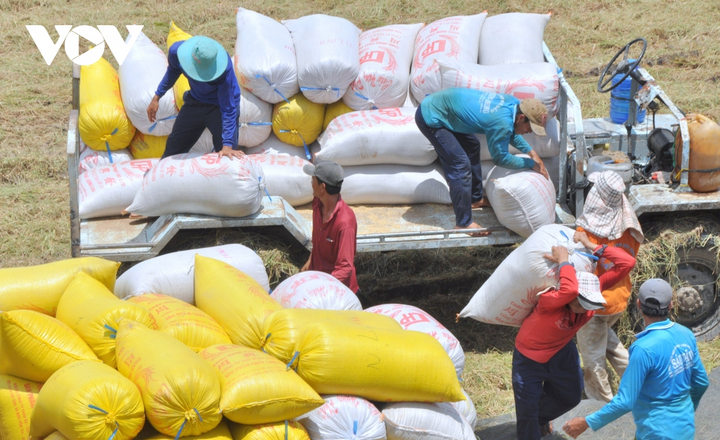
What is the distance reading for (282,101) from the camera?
6.02 metres

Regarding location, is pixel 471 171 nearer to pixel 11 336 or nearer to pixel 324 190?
pixel 324 190

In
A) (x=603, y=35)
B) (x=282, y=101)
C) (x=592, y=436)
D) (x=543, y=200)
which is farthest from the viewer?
(x=603, y=35)

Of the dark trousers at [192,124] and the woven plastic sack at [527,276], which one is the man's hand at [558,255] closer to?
the woven plastic sack at [527,276]

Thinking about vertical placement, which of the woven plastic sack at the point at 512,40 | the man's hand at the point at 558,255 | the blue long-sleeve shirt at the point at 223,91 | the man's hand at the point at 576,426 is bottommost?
the man's hand at the point at 576,426

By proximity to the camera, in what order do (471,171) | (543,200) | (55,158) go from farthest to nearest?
(55,158) → (471,171) → (543,200)

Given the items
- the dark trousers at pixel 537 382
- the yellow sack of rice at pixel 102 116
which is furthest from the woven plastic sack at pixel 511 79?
the yellow sack of rice at pixel 102 116

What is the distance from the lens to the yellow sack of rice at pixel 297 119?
19.7ft

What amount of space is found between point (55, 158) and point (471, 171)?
15.0 feet

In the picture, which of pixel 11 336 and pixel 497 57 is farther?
pixel 497 57

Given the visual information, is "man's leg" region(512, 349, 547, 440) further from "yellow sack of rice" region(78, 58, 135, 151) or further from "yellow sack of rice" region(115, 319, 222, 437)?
"yellow sack of rice" region(78, 58, 135, 151)

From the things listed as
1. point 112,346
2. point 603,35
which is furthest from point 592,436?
point 603,35

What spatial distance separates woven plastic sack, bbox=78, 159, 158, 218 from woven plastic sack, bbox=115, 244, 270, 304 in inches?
44.5

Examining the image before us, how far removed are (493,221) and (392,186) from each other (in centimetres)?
81

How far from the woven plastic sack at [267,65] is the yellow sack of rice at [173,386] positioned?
3221mm
